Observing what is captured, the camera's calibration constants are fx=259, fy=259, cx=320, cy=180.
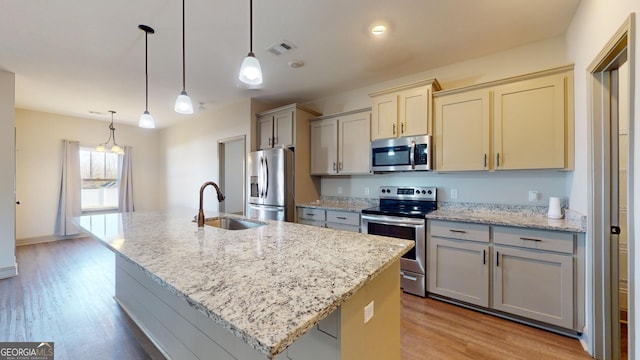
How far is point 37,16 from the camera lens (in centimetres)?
218

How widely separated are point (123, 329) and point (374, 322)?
228 centimetres

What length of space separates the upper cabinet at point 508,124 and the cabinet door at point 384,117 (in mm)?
448

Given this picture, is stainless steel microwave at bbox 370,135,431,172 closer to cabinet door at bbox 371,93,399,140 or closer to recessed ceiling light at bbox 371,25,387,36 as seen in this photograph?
cabinet door at bbox 371,93,399,140

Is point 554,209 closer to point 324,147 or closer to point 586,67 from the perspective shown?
point 586,67

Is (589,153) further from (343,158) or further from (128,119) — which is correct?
(128,119)

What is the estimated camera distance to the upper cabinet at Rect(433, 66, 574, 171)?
7.54 feet

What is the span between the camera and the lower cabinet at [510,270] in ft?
6.68

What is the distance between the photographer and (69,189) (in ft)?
17.8

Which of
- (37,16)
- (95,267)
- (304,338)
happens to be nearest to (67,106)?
(95,267)

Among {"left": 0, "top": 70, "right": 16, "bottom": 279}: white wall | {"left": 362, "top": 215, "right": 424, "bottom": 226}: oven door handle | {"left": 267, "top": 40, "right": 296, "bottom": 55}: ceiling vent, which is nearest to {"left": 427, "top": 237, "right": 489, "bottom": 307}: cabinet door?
{"left": 362, "top": 215, "right": 424, "bottom": 226}: oven door handle

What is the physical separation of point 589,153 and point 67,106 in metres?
7.32

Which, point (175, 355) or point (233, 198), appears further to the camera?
point (233, 198)

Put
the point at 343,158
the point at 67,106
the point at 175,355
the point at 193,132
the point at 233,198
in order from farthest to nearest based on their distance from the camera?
the point at 193,132 < the point at 233,198 < the point at 67,106 < the point at 343,158 < the point at 175,355

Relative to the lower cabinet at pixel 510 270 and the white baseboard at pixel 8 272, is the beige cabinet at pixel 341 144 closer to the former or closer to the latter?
the lower cabinet at pixel 510 270
